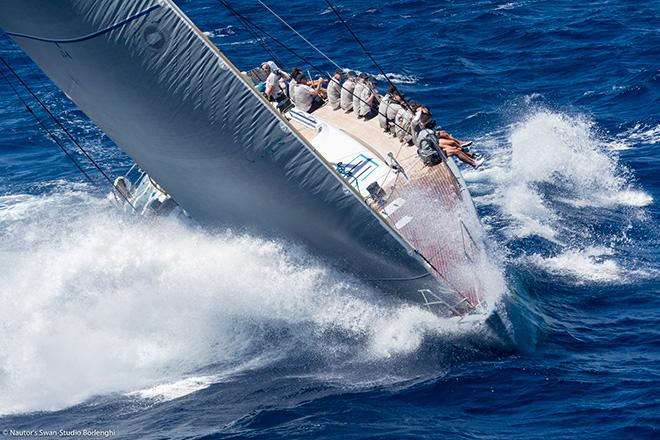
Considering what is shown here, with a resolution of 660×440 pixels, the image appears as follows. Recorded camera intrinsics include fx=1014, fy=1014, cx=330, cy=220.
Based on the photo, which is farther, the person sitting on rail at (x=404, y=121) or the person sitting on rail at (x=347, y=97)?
the person sitting on rail at (x=347, y=97)

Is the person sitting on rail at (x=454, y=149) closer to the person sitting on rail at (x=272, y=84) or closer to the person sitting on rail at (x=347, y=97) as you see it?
the person sitting on rail at (x=347, y=97)

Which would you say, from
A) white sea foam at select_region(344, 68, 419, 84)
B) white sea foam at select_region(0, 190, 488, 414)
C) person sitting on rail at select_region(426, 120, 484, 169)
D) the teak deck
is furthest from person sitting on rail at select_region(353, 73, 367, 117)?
white sea foam at select_region(344, 68, 419, 84)

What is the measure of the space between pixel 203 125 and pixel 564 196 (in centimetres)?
1181

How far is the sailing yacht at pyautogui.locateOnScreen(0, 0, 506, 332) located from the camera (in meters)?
18.0

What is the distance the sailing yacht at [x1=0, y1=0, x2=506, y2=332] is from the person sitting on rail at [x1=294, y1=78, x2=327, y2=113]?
611 centimetres

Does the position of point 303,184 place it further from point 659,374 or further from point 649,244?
point 649,244

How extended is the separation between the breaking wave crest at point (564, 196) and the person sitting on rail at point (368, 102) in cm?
390

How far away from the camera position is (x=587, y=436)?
53.7 feet

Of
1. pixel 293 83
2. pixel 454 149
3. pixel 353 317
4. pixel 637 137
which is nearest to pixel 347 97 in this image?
pixel 293 83

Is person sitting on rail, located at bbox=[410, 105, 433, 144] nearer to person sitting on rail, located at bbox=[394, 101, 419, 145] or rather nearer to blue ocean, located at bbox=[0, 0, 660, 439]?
person sitting on rail, located at bbox=[394, 101, 419, 145]

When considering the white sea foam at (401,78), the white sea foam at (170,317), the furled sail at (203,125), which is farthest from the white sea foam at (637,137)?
the white sea foam at (170,317)

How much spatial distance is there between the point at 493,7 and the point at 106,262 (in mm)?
22784

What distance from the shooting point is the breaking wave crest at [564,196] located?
23328 mm

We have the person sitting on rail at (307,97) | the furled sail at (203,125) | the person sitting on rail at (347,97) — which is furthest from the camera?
the person sitting on rail at (307,97)
